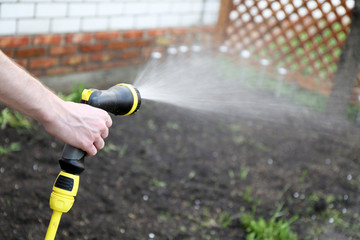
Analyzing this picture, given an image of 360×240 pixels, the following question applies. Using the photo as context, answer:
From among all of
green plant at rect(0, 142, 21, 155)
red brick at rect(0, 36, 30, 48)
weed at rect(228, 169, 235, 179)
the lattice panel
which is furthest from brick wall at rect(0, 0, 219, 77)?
weed at rect(228, 169, 235, 179)

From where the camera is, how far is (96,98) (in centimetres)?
164

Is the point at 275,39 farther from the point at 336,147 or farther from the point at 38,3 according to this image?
the point at 38,3

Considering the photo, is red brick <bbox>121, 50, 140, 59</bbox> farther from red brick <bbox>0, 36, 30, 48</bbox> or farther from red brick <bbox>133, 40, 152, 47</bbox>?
red brick <bbox>0, 36, 30, 48</bbox>

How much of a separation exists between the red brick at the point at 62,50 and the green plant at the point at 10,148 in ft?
4.25

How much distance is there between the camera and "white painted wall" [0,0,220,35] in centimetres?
359

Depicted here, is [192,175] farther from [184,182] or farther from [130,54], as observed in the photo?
[130,54]

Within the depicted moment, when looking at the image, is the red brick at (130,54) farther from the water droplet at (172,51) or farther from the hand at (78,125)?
the hand at (78,125)

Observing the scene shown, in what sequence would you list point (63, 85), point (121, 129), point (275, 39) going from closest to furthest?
point (121, 129)
point (63, 85)
point (275, 39)

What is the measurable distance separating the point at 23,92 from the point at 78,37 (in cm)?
287

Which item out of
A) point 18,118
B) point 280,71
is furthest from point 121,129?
point 280,71

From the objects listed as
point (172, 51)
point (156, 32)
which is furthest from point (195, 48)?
point (156, 32)

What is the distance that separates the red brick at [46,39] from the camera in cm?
380

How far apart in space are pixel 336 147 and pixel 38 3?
9.59 ft

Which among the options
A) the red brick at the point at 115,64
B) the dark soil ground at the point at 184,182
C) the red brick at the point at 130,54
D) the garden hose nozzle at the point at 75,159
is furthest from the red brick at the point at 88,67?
the garden hose nozzle at the point at 75,159
